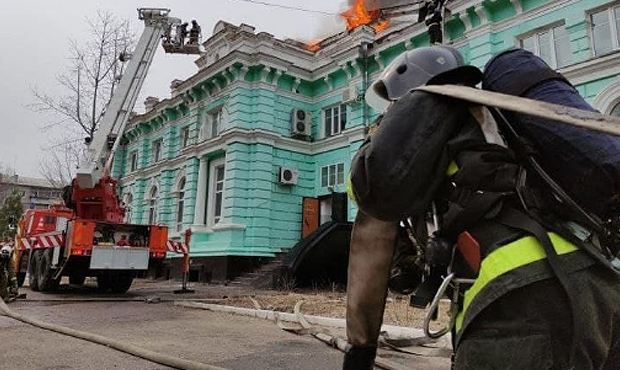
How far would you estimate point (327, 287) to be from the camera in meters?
12.2

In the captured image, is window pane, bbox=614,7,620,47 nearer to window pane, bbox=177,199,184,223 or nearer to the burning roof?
the burning roof

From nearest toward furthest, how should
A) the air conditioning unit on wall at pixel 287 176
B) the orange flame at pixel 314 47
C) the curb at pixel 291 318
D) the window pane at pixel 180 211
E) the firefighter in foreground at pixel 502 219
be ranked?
the firefighter in foreground at pixel 502 219
the curb at pixel 291 318
the air conditioning unit on wall at pixel 287 176
the orange flame at pixel 314 47
the window pane at pixel 180 211

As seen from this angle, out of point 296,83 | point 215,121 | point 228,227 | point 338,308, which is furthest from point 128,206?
point 338,308

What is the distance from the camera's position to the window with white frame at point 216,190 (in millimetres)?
17406

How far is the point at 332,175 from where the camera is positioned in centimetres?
1661

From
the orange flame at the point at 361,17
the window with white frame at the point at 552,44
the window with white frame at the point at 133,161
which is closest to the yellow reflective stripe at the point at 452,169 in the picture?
the window with white frame at the point at 552,44

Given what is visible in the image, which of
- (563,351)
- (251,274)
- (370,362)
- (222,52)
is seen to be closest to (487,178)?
(563,351)

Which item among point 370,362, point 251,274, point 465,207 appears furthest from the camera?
point 251,274

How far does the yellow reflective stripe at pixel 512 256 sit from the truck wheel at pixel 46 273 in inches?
483

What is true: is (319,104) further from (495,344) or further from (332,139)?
(495,344)

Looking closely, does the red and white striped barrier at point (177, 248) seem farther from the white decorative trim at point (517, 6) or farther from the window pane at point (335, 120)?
the white decorative trim at point (517, 6)

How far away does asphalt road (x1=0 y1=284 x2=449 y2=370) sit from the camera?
3.66 m

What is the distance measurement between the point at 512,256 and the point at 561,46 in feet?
38.3

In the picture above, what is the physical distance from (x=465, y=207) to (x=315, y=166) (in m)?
16.3
